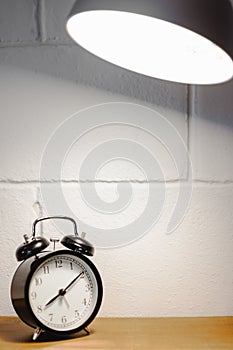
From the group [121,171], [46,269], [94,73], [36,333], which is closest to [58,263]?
[46,269]

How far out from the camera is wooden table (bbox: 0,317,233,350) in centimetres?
130

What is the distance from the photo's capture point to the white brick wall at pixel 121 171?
160 centimetres

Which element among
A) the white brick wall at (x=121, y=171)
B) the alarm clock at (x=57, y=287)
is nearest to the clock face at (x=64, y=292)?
the alarm clock at (x=57, y=287)

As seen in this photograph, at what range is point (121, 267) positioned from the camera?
5.25 ft

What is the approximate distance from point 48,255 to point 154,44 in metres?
0.51

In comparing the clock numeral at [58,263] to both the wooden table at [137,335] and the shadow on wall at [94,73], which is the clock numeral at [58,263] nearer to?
the wooden table at [137,335]

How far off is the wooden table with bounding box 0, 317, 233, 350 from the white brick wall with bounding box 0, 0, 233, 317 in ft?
0.28

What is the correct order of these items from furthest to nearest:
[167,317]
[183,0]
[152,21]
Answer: [167,317] → [152,21] → [183,0]

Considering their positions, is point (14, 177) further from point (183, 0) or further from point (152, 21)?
point (183, 0)

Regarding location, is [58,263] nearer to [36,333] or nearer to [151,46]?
[36,333]

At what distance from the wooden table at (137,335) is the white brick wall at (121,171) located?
3.4 inches

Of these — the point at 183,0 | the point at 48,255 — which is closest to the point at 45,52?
the point at 48,255

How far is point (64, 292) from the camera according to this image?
136cm

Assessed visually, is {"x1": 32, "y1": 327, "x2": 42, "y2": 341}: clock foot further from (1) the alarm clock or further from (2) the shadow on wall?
(2) the shadow on wall
